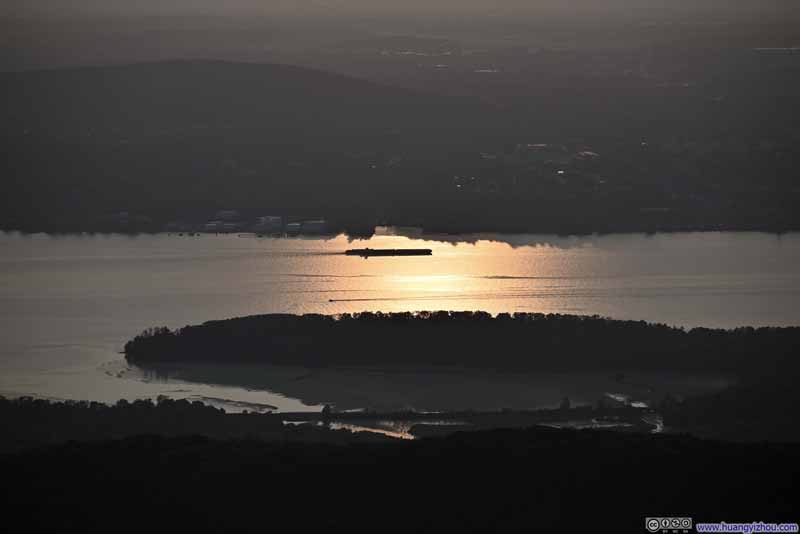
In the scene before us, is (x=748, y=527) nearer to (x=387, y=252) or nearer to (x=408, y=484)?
(x=408, y=484)

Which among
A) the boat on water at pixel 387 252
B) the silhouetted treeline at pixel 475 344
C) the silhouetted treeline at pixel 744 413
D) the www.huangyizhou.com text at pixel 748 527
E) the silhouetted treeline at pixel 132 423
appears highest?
the boat on water at pixel 387 252

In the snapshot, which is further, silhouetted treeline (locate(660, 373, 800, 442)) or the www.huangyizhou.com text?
silhouetted treeline (locate(660, 373, 800, 442))

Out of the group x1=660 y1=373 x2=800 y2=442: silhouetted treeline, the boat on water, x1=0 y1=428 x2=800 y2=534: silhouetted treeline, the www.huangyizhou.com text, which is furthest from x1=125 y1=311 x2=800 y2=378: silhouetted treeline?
the www.huangyizhou.com text

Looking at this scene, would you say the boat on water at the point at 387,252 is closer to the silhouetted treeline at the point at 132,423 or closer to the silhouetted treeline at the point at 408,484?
the silhouetted treeline at the point at 132,423

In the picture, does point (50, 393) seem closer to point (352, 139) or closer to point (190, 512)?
point (190, 512)

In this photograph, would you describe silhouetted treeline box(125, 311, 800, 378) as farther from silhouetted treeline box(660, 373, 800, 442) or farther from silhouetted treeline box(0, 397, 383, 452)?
silhouetted treeline box(0, 397, 383, 452)

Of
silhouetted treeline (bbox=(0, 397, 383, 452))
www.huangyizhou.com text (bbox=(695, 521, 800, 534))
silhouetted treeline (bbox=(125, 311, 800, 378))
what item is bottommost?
www.huangyizhou.com text (bbox=(695, 521, 800, 534))

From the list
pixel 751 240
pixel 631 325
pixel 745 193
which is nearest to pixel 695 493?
pixel 631 325

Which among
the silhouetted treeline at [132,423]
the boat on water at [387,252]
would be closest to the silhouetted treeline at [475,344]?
the silhouetted treeline at [132,423]
